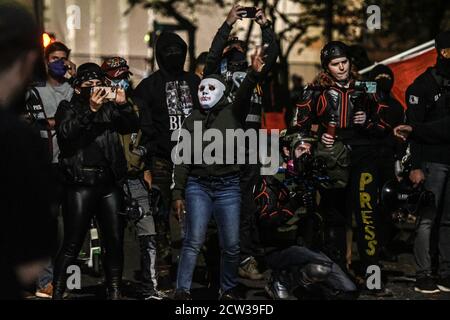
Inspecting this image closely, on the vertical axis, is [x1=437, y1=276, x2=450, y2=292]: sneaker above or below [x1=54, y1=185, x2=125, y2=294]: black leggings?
below

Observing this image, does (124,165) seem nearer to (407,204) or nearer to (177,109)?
Answer: (177,109)

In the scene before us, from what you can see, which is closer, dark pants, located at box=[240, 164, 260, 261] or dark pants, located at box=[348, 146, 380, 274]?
dark pants, located at box=[348, 146, 380, 274]

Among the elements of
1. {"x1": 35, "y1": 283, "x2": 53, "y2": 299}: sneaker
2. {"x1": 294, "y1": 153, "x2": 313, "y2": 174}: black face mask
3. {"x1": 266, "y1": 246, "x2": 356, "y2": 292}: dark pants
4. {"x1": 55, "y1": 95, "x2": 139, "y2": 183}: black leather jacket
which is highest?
{"x1": 55, "y1": 95, "x2": 139, "y2": 183}: black leather jacket

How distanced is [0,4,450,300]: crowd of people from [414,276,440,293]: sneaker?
0.01 metres

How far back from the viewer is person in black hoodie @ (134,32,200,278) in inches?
318

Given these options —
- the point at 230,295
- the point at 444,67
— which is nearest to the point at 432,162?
the point at 444,67

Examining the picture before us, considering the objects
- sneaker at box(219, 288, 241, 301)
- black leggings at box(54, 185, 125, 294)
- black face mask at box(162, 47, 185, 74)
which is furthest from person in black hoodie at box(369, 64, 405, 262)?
black leggings at box(54, 185, 125, 294)

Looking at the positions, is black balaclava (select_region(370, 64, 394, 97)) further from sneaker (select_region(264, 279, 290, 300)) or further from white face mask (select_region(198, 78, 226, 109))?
sneaker (select_region(264, 279, 290, 300))

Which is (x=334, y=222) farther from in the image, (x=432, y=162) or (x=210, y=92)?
(x=210, y=92)

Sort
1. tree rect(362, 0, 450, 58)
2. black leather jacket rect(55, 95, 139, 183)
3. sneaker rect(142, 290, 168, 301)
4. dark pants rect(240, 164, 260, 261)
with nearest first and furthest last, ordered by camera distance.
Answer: black leather jacket rect(55, 95, 139, 183), sneaker rect(142, 290, 168, 301), dark pants rect(240, 164, 260, 261), tree rect(362, 0, 450, 58)

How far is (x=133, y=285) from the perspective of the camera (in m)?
8.33

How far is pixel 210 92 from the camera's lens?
7281 mm

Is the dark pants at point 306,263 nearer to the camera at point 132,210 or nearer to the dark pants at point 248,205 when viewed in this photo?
the dark pants at point 248,205

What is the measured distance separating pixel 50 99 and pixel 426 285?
11.9ft
